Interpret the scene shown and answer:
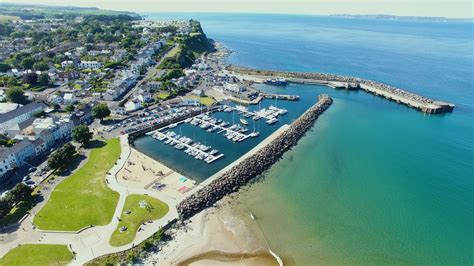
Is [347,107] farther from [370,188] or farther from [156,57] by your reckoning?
[156,57]

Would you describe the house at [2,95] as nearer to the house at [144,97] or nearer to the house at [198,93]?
the house at [144,97]

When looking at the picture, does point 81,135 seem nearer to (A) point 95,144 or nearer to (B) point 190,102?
(A) point 95,144

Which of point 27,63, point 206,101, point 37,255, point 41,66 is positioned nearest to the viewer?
point 37,255

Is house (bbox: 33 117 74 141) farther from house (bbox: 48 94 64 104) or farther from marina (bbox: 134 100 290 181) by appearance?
house (bbox: 48 94 64 104)

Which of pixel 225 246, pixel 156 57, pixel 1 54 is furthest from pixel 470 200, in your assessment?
pixel 1 54

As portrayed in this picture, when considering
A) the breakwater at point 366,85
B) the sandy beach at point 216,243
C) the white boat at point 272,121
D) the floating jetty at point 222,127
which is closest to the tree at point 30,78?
the floating jetty at point 222,127

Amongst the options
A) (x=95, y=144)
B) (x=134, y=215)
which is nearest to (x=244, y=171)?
(x=134, y=215)
